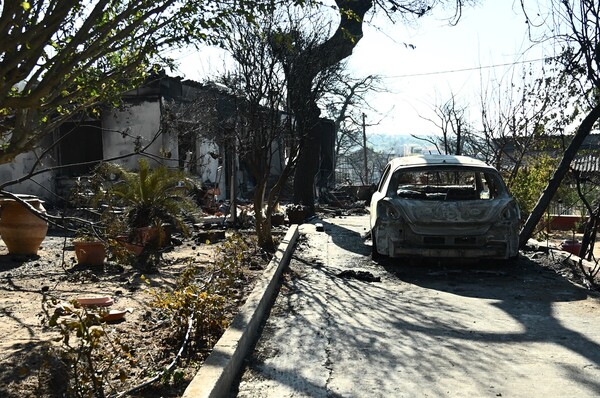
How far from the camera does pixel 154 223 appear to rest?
11750mm

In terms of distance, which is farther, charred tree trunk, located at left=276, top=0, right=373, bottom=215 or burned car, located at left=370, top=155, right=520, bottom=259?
charred tree trunk, located at left=276, top=0, right=373, bottom=215

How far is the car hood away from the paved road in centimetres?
74

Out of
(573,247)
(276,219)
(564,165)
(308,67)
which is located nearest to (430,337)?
(564,165)

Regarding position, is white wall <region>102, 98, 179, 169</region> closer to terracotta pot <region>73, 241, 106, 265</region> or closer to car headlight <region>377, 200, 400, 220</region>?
terracotta pot <region>73, 241, 106, 265</region>

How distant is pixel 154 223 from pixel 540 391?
8.22 metres

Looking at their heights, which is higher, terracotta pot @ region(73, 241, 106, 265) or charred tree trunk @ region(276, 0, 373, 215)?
charred tree trunk @ region(276, 0, 373, 215)

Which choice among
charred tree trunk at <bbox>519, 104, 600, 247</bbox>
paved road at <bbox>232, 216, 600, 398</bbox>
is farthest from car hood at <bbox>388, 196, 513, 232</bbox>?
charred tree trunk at <bbox>519, 104, 600, 247</bbox>

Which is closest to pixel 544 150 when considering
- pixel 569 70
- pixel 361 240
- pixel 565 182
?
pixel 565 182

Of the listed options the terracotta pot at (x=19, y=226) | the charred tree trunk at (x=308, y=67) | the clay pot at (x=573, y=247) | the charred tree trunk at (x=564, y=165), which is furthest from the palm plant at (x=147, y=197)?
the clay pot at (x=573, y=247)

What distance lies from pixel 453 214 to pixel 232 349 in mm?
5644

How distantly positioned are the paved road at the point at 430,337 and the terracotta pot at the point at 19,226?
14.2ft

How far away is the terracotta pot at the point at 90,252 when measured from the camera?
32.7 ft

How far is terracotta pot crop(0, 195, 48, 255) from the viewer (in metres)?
10.9

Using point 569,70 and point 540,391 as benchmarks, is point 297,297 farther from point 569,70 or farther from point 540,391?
point 569,70
